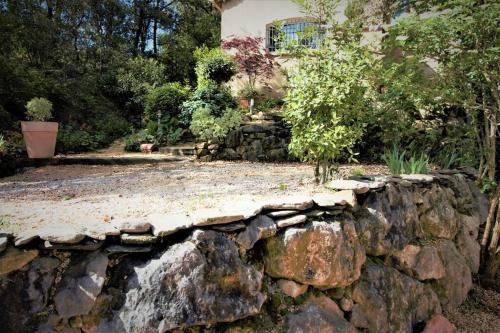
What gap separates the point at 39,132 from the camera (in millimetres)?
5270

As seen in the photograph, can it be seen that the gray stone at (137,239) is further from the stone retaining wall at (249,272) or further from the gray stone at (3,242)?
the gray stone at (3,242)

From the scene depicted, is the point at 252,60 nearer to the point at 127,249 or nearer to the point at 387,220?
the point at 387,220

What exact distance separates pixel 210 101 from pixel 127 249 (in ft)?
20.9

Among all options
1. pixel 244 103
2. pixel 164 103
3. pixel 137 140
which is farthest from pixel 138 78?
pixel 244 103

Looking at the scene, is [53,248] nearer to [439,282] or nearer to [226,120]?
[439,282]

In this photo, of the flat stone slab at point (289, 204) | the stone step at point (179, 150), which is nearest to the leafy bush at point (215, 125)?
the stone step at point (179, 150)

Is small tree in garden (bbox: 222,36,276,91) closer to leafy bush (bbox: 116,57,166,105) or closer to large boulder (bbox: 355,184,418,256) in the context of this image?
leafy bush (bbox: 116,57,166,105)

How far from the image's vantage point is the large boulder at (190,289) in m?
1.56

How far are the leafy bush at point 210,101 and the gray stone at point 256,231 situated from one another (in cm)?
576

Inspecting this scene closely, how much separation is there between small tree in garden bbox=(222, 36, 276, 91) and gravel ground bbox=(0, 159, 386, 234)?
464cm

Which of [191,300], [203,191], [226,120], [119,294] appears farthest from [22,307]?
[226,120]

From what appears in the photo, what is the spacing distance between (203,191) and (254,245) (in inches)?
48.9

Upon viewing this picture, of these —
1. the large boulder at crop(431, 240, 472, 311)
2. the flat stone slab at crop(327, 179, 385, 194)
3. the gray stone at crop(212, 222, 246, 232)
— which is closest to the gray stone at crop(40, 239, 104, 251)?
the gray stone at crop(212, 222, 246, 232)

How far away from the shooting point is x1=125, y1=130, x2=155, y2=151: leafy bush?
7407mm
